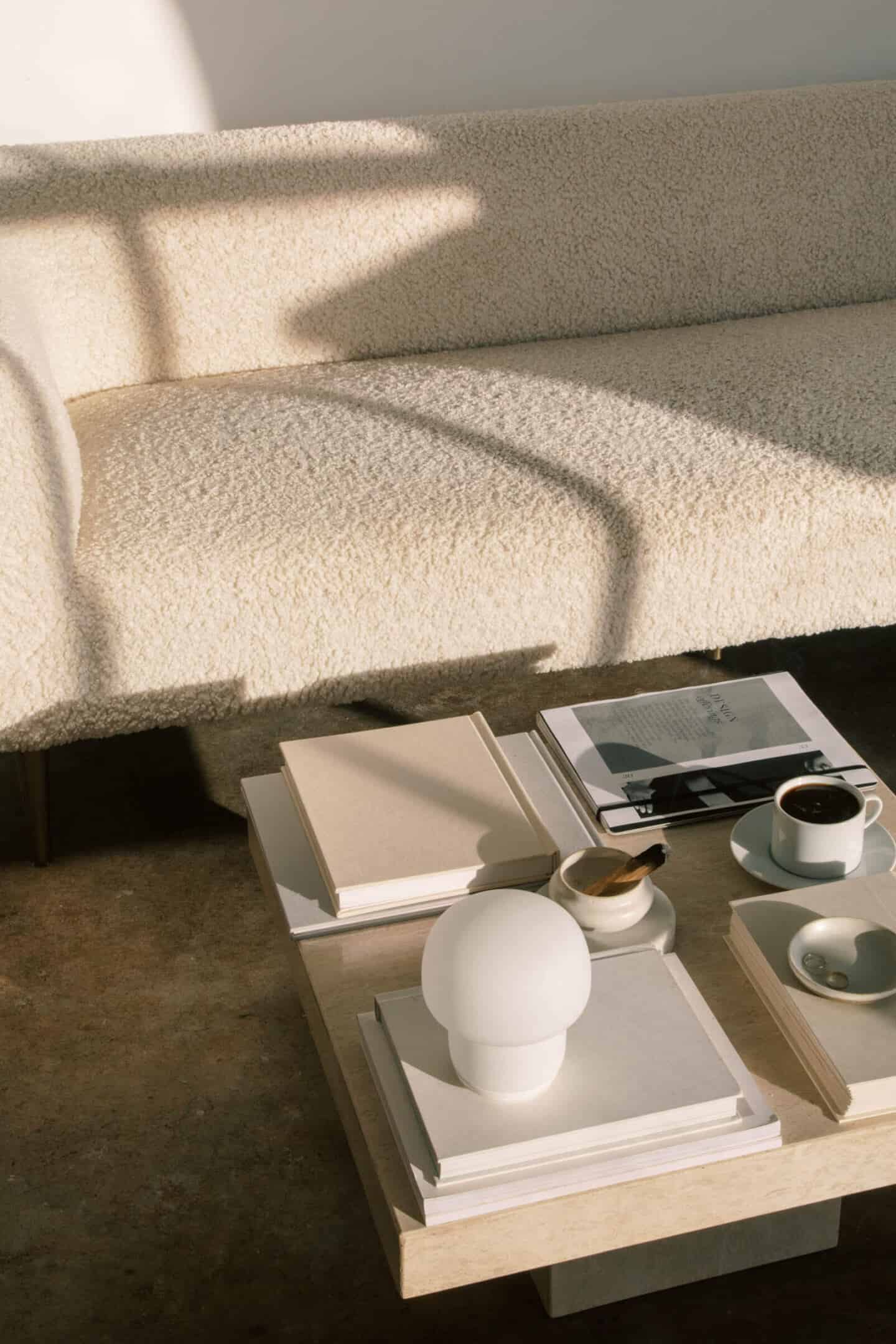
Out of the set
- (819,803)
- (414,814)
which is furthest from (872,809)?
(414,814)

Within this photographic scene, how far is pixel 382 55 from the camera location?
218cm

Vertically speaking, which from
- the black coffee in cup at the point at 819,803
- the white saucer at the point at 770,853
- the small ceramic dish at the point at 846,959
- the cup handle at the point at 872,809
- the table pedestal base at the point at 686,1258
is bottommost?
the table pedestal base at the point at 686,1258

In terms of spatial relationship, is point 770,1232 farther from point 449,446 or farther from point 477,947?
point 449,446

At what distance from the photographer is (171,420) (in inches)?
70.2

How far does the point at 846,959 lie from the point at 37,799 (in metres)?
1.00

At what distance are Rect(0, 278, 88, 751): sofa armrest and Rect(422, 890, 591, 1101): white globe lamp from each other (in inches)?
31.4

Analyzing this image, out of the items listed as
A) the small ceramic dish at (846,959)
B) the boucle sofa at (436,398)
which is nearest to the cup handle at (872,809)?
the small ceramic dish at (846,959)

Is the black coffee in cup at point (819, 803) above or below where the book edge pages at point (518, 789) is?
above

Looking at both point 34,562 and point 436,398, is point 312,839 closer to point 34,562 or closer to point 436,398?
point 34,562

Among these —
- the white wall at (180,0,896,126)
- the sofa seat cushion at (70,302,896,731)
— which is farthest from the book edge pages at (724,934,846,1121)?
the white wall at (180,0,896,126)

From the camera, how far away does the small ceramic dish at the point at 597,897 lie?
38.3 inches

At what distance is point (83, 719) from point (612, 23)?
4.84 ft

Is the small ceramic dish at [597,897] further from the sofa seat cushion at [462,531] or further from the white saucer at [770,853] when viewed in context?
the sofa seat cushion at [462,531]

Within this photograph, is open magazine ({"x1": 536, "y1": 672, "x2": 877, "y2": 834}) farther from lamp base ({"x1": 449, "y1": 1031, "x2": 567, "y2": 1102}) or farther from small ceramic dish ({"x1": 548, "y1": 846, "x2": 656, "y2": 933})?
lamp base ({"x1": 449, "y1": 1031, "x2": 567, "y2": 1102})
